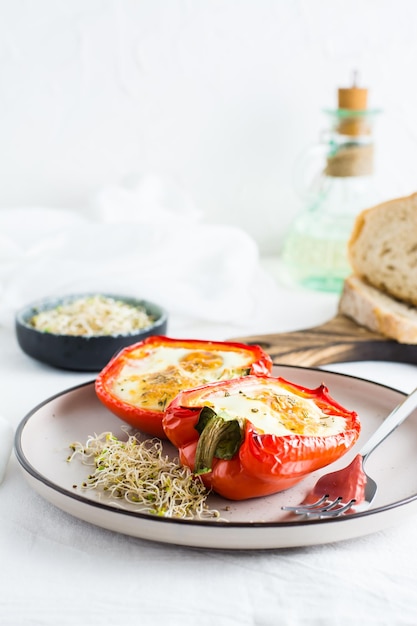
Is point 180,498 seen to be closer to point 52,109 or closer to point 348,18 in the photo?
point 52,109

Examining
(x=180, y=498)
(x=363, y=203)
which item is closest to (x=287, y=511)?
(x=180, y=498)

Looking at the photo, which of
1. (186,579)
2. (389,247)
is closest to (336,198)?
(389,247)

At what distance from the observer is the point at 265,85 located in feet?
8.81

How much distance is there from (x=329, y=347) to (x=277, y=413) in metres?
0.74

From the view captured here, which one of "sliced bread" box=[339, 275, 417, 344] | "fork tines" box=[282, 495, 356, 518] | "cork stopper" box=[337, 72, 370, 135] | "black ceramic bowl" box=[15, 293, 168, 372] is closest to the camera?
"fork tines" box=[282, 495, 356, 518]

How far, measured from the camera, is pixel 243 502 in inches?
41.8

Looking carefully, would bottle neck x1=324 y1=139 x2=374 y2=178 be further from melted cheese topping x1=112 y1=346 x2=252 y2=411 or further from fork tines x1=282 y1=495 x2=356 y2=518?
fork tines x1=282 y1=495 x2=356 y2=518

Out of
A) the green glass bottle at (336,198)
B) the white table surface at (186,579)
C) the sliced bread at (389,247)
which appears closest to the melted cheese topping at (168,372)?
the white table surface at (186,579)

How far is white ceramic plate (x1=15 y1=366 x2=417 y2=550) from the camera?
3.10 ft

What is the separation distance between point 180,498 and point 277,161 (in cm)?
192

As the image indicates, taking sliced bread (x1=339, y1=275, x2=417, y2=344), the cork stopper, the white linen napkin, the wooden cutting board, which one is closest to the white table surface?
the wooden cutting board

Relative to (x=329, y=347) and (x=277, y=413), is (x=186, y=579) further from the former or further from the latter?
(x=329, y=347)

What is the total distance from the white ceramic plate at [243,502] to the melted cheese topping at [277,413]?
0.08m

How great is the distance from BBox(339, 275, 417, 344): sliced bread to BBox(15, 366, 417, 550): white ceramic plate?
47 centimetres
